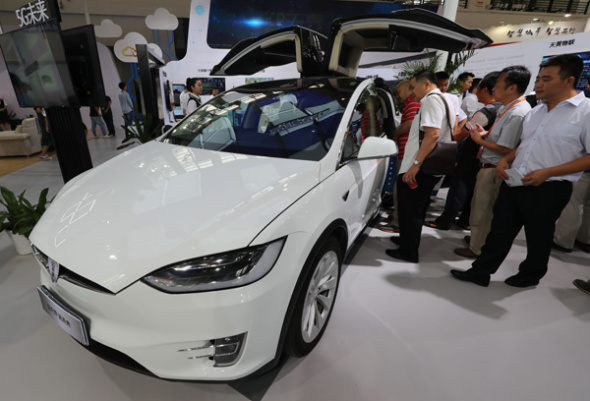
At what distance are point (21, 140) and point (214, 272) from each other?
8.00m

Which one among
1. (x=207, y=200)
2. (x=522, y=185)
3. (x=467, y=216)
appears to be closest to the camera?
(x=207, y=200)

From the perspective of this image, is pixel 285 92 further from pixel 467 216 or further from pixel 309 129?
pixel 467 216

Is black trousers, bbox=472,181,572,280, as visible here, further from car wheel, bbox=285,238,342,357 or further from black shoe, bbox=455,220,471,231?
car wheel, bbox=285,238,342,357

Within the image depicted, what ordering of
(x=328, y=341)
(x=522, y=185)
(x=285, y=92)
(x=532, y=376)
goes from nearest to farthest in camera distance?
1. (x=532, y=376)
2. (x=328, y=341)
3. (x=522, y=185)
4. (x=285, y=92)

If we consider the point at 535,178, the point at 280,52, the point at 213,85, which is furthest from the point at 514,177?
the point at 213,85

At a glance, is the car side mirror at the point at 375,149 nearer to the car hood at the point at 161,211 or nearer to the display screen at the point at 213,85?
the car hood at the point at 161,211

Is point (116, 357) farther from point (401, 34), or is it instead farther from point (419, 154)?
point (401, 34)

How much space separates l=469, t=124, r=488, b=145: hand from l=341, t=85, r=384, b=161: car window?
74 cm

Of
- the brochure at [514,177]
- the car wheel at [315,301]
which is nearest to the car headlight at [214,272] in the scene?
the car wheel at [315,301]

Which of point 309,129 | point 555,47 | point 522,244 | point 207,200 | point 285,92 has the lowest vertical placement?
point 522,244

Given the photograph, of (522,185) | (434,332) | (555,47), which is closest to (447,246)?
(522,185)

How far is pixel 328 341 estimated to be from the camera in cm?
172

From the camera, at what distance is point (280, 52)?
354cm

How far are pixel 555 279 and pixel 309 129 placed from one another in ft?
7.96
